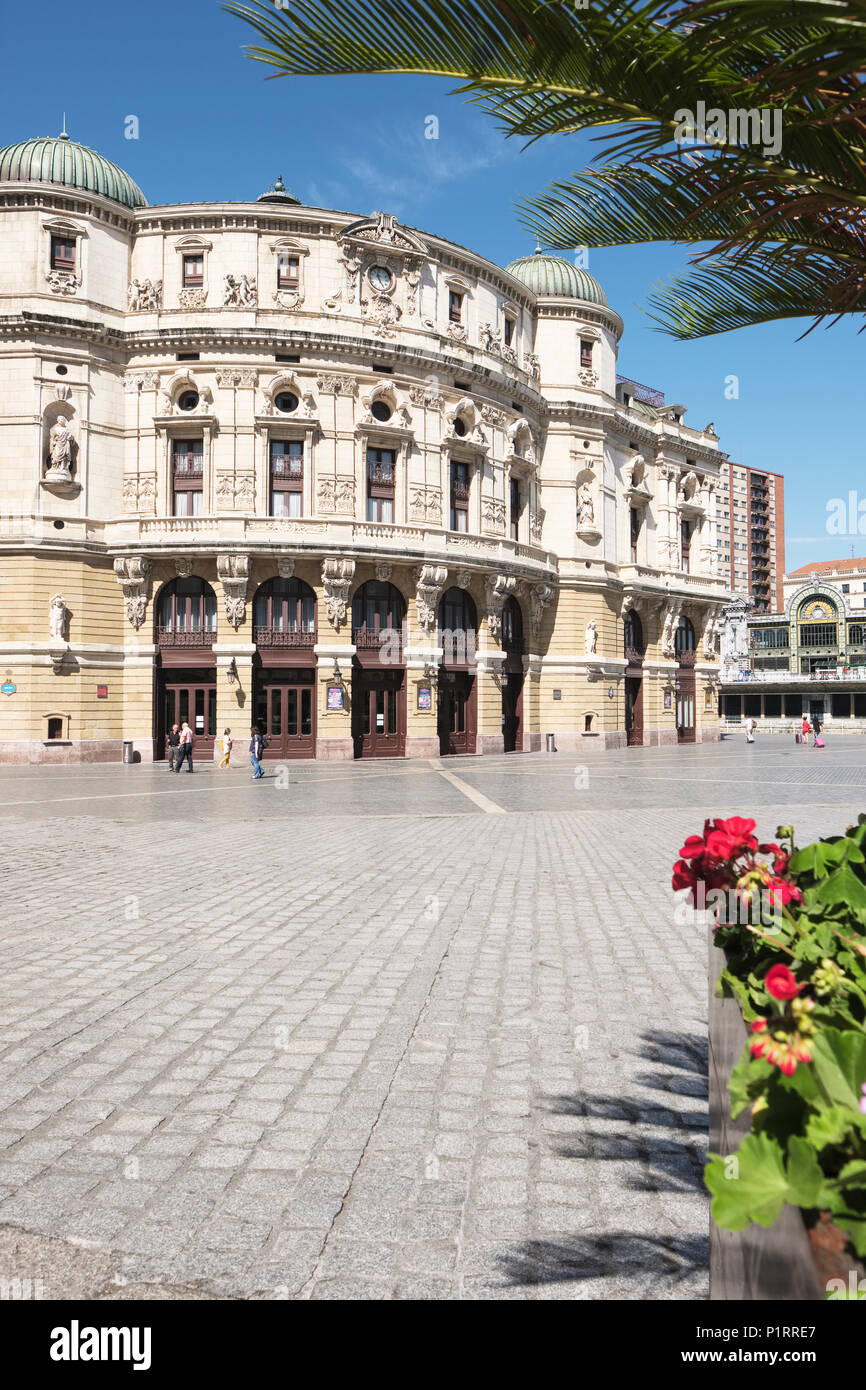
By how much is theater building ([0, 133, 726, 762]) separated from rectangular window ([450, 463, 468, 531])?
16 centimetres

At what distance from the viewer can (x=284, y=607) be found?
3344 cm

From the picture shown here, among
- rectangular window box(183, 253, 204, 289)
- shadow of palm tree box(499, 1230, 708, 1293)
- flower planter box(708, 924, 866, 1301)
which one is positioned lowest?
shadow of palm tree box(499, 1230, 708, 1293)

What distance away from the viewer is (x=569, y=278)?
44.4 metres


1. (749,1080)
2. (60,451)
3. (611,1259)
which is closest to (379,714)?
(60,451)

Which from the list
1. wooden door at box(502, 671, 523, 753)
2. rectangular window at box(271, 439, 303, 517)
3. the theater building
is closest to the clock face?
the theater building

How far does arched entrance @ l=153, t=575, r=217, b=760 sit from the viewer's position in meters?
33.3

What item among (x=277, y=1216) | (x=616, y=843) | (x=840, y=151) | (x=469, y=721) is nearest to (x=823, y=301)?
(x=840, y=151)

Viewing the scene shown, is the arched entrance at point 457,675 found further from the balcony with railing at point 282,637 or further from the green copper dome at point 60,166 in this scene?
the green copper dome at point 60,166

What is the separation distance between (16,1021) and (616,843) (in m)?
9.38

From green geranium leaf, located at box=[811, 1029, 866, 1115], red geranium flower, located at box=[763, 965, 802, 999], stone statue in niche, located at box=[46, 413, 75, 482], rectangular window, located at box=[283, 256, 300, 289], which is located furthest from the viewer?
rectangular window, located at box=[283, 256, 300, 289]

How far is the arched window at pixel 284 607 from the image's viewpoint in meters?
33.3

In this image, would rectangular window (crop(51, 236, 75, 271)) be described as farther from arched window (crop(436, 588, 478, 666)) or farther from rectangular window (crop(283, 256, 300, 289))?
arched window (crop(436, 588, 478, 666))

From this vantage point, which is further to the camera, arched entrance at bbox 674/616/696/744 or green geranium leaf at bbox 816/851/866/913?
arched entrance at bbox 674/616/696/744
